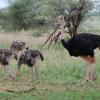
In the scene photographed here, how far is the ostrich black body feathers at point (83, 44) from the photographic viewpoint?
1107cm

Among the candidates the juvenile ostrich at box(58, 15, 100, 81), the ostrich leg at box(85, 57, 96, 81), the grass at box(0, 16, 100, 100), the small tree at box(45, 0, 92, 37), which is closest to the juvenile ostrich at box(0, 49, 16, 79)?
the grass at box(0, 16, 100, 100)

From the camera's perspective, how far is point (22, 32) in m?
30.4

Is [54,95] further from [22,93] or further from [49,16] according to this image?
[49,16]

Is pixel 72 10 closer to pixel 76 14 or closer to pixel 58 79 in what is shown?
pixel 76 14

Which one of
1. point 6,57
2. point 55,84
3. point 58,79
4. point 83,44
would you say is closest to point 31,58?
point 6,57

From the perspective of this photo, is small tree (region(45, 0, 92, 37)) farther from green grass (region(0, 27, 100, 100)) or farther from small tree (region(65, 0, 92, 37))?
green grass (region(0, 27, 100, 100))

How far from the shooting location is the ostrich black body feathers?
11070 mm

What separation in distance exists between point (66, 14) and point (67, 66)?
Result: 10.3m

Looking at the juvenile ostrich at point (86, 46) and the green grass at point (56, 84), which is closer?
the green grass at point (56, 84)

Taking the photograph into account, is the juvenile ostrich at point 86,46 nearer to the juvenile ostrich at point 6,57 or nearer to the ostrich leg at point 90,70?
the ostrich leg at point 90,70

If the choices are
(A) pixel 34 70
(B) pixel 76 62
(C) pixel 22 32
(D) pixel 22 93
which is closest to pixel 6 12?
(C) pixel 22 32

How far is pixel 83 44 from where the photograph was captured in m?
11.1

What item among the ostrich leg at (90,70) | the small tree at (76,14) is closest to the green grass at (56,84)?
the ostrich leg at (90,70)

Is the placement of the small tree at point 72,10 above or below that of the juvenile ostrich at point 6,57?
above
